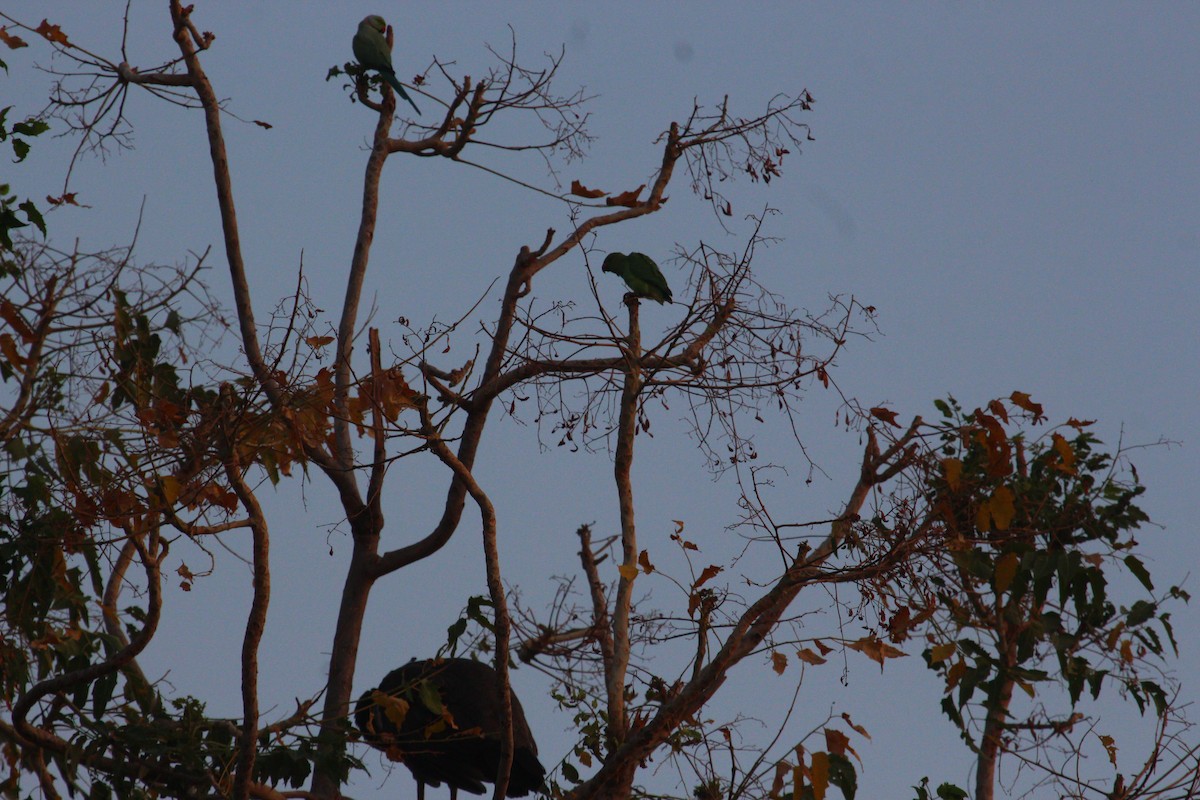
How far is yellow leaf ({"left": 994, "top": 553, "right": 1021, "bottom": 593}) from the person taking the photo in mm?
3389

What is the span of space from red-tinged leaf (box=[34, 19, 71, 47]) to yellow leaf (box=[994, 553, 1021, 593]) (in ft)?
12.6

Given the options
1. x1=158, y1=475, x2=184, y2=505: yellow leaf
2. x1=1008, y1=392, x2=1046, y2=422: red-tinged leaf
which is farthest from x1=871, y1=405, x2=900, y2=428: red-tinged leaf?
x1=158, y1=475, x2=184, y2=505: yellow leaf

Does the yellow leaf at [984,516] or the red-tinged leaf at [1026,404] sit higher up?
the red-tinged leaf at [1026,404]

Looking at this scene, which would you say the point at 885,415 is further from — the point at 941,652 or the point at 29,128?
the point at 29,128

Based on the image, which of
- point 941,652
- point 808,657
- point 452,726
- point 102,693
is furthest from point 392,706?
point 941,652

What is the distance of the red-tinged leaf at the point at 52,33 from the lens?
15.5ft

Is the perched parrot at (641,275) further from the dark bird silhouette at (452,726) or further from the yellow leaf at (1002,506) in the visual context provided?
the yellow leaf at (1002,506)

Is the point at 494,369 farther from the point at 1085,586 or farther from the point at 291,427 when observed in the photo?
the point at 1085,586

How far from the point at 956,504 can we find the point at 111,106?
3582mm

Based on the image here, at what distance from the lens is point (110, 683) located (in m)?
3.96

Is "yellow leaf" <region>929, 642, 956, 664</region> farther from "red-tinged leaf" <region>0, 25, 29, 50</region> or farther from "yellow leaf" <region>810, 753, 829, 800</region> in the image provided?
"red-tinged leaf" <region>0, 25, 29, 50</region>

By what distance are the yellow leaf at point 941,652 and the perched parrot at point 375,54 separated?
323 cm

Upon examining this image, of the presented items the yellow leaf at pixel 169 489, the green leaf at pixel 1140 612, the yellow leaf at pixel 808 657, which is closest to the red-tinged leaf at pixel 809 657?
the yellow leaf at pixel 808 657

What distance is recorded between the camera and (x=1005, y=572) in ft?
11.1
